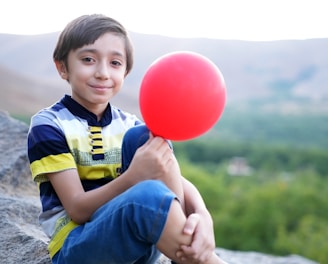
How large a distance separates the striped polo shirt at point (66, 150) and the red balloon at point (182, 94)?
0.80 feet

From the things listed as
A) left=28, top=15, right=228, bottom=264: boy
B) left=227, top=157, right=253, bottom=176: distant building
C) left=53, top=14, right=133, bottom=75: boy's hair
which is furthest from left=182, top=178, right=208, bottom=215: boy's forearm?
left=227, top=157, right=253, bottom=176: distant building

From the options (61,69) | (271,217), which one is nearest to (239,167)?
(271,217)

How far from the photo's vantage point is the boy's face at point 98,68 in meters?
1.42

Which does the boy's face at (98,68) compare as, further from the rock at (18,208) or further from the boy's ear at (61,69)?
the rock at (18,208)

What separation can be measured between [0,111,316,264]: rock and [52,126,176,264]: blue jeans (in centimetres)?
40

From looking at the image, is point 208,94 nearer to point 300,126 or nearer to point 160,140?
point 160,140

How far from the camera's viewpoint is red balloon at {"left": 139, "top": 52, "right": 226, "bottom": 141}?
122 cm

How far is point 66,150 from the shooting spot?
1.37 meters

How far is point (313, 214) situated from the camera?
13.8 meters

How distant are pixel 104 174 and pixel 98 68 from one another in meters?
0.30

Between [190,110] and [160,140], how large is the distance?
4.9 inches

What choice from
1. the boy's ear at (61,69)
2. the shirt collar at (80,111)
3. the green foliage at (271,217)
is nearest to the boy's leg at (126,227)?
the shirt collar at (80,111)

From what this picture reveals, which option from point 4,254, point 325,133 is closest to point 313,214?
point 4,254

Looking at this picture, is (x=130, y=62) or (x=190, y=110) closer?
(x=190, y=110)
